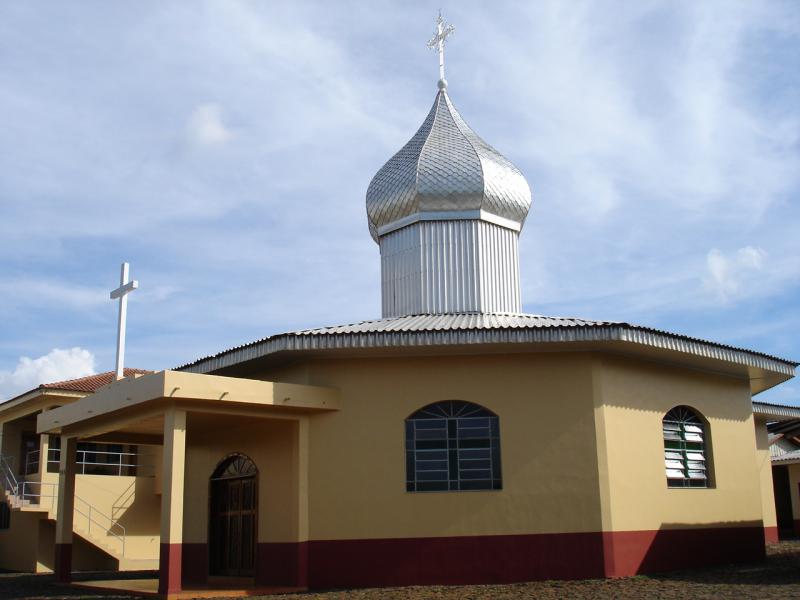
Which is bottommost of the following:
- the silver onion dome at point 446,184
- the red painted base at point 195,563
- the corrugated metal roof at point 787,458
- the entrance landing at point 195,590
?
the entrance landing at point 195,590

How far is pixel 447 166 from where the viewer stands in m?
17.8

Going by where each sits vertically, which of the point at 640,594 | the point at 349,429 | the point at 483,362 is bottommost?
the point at 640,594

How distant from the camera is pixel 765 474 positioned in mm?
23938

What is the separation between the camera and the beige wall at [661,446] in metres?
14.4

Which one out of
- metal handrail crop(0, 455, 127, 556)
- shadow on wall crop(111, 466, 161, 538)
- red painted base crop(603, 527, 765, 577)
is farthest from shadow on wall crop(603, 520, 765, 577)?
shadow on wall crop(111, 466, 161, 538)

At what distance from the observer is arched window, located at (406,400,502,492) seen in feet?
47.2

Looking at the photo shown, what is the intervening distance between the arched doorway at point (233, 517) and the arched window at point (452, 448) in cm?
314

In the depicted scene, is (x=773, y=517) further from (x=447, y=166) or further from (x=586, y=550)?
(x=447, y=166)

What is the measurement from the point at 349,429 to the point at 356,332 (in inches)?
68.7

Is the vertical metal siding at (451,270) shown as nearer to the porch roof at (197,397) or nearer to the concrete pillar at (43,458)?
the porch roof at (197,397)

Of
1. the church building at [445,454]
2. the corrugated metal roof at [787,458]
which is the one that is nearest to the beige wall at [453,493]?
the church building at [445,454]

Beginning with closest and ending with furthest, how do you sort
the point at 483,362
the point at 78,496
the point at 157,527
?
the point at 483,362
the point at 78,496
the point at 157,527

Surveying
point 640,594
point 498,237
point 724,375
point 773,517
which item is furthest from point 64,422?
point 773,517

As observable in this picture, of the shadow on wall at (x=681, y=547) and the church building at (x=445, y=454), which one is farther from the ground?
the church building at (x=445, y=454)
